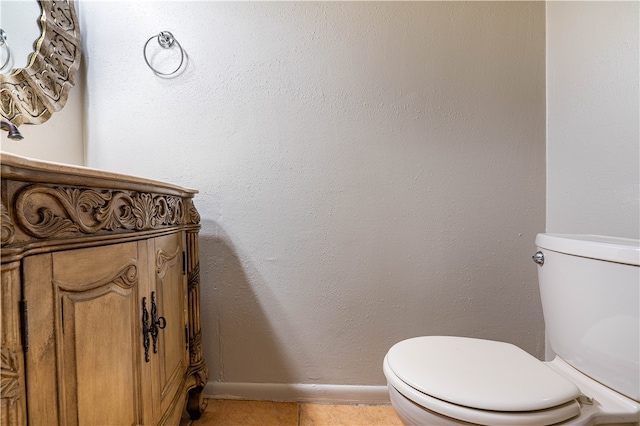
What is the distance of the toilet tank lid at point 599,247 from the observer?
659 millimetres

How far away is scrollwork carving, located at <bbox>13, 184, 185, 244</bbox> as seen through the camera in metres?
0.45

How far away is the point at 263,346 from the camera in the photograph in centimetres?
126

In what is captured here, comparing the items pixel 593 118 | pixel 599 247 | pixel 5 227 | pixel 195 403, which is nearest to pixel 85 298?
pixel 5 227

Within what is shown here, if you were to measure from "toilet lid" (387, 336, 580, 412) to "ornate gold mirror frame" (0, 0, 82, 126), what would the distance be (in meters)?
1.36

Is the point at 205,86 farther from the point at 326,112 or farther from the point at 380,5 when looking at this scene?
the point at 380,5

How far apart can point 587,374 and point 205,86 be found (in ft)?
5.08

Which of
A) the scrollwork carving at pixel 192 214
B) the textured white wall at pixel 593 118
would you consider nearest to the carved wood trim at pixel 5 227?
the scrollwork carving at pixel 192 214

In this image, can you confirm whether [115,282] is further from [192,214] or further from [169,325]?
[192,214]

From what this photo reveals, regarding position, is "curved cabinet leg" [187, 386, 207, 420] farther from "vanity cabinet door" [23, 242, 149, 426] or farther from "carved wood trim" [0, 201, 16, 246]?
"carved wood trim" [0, 201, 16, 246]

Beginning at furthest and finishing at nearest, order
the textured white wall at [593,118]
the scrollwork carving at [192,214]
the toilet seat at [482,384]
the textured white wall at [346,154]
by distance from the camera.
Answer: the textured white wall at [346,154]
the scrollwork carving at [192,214]
the textured white wall at [593,118]
the toilet seat at [482,384]

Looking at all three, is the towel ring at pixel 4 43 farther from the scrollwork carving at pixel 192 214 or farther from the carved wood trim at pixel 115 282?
the carved wood trim at pixel 115 282

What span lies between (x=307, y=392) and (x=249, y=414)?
0.24 meters

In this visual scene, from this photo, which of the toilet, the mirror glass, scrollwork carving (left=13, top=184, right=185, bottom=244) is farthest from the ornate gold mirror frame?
the toilet

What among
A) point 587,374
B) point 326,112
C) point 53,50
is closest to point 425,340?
point 587,374
